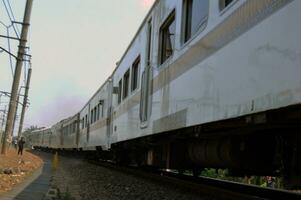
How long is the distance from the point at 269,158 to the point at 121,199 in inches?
127

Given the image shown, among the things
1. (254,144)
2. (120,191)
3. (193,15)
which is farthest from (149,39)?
(254,144)

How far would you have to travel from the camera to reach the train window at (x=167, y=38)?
28.1ft

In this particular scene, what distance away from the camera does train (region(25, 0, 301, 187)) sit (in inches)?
178

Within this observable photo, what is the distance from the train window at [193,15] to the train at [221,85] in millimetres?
12

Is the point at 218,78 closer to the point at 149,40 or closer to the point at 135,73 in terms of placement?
the point at 149,40

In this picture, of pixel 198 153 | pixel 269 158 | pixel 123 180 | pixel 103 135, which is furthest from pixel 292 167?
pixel 103 135

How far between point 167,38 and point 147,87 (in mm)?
1458

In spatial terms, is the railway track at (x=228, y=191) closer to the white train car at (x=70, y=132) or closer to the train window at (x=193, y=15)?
the train window at (x=193, y=15)

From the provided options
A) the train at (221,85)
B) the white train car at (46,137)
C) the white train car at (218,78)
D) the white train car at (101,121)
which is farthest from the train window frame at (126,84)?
the white train car at (46,137)

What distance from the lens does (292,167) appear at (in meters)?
5.82

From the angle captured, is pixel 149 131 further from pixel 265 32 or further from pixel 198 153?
pixel 265 32

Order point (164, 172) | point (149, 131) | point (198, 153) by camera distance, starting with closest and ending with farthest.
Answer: point (198, 153), point (149, 131), point (164, 172)

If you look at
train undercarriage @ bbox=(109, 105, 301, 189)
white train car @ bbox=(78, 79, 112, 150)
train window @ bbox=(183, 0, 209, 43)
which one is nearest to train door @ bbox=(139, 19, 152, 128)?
train undercarriage @ bbox=(109, 105, 301, 189)

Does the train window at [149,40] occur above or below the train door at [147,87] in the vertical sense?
above
